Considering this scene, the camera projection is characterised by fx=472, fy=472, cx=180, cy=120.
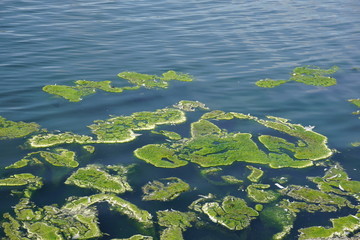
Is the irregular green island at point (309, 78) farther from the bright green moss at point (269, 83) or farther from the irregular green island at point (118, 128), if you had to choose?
the irregular green island at point (118, 128)

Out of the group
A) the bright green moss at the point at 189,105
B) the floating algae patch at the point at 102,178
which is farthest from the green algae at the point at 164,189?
the bright green moss at the point at 189,105

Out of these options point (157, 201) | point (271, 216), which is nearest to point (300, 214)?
point (271, 216)

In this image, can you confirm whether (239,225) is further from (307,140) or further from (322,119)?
(322,119)

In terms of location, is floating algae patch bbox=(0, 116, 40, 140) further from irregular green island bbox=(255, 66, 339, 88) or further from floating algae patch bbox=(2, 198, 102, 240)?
irregular green island bbox=(255, 66, 339, 88)

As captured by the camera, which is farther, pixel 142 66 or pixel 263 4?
pixel 263 4

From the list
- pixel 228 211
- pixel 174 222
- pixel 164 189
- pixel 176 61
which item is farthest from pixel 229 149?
pixel 176 61

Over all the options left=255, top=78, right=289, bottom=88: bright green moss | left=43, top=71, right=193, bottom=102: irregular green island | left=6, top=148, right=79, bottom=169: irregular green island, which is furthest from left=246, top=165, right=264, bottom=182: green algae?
left=255, top=78, right=289, bottom=88: bright green moss
